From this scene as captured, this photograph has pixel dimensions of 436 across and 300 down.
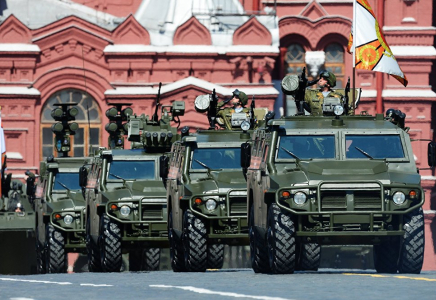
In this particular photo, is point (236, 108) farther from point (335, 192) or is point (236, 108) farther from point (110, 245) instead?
point (335, 192)

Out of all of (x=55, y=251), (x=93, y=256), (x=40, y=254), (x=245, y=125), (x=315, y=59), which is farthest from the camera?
(x=315, y=59)

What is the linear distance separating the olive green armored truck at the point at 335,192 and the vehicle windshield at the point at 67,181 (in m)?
11.0

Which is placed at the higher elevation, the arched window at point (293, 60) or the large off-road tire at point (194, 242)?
the arched window at point (293, 60)

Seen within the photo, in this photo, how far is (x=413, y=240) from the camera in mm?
17703

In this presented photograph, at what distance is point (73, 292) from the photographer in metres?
14.1

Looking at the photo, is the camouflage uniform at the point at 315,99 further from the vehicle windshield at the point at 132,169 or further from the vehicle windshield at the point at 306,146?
the vehicle windshield at the point at 306,146

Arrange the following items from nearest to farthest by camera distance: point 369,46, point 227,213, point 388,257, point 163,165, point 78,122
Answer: point 388,257
point 227,213
point 163,165
point 369,46
point 78,122

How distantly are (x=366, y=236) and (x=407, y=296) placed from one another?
487 cm

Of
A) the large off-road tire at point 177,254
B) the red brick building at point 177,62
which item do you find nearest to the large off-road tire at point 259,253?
the large off-road tire at point 177,254

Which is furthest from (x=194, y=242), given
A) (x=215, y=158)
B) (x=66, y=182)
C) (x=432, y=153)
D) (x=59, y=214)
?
(x=66, y=182)

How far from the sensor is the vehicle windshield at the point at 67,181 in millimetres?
Answer: 29609

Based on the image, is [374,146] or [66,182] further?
[66,182]

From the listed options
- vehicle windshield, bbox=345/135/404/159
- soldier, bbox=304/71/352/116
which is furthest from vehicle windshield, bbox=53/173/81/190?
vehicle windshield, bbox=345/135/404/159

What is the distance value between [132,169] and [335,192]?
776 centimetres
